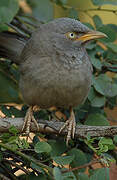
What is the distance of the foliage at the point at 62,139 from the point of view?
2096mm

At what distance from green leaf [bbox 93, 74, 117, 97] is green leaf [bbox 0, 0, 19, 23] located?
83 centimetres

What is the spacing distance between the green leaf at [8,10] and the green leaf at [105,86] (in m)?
0.83

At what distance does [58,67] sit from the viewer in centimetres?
284

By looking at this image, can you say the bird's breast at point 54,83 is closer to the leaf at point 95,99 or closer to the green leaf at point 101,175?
the leaf at point 95,99

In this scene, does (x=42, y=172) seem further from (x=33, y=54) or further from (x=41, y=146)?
(x=33, y=54)

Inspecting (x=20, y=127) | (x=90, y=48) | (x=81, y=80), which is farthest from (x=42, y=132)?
(x=90, y=48)

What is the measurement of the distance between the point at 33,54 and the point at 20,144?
1069mm

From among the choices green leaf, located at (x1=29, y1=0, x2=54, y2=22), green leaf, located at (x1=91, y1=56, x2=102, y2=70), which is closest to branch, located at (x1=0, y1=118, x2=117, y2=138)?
green leaf, located at (x1=91, y1=56, x2=102, y2=70)

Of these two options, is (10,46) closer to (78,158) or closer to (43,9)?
(43,9)

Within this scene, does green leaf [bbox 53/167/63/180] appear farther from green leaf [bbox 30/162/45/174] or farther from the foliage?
green leaf [bbox 30/162/45/174]

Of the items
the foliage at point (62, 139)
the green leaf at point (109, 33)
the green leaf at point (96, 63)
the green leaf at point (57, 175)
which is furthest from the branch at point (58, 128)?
the green leaf at point (109, 33)

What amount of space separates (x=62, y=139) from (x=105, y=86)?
22.5 inches

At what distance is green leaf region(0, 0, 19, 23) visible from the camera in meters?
2.82

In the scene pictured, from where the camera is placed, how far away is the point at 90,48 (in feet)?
10.5
